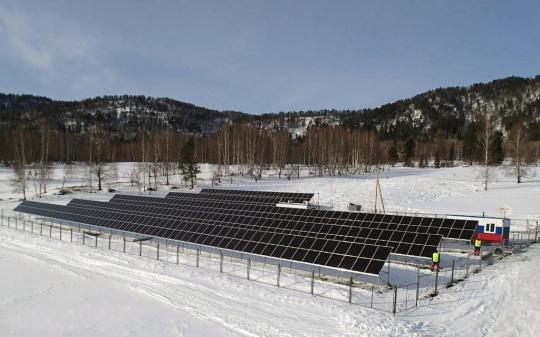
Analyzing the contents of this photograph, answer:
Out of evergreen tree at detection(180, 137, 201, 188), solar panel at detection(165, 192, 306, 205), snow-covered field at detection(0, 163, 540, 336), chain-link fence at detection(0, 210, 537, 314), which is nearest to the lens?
snow-covered field at detection(0, 163, 540, 336)

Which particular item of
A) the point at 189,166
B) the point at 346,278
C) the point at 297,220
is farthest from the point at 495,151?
the point at 346,278

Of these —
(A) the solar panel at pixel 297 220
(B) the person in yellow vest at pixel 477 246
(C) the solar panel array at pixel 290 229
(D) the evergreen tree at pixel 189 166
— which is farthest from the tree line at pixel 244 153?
(B) the person in yellow vest at pixel 477 246

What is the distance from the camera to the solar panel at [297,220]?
2138 cm

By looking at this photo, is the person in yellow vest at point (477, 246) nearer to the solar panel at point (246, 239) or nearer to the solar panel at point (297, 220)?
the solar panel at point (297, 220)

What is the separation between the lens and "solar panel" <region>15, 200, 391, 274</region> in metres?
18.8

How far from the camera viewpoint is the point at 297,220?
26844mm

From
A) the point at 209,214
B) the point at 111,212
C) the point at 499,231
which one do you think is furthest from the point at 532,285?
the point at 111,212

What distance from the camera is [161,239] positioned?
2950 cm

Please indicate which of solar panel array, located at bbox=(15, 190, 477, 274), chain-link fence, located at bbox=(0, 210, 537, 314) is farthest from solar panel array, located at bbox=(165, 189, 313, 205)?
chain-link fence, located at bbox=(0, 210, 537, 314)

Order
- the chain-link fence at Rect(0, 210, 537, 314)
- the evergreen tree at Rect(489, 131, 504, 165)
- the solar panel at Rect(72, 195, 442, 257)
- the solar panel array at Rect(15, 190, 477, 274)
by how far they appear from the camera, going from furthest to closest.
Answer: the evergreen tree at Rect(489, 131, 504, 165) → the solar panel at Rect(72, 195, 442, 257) → the solar panel array at Rect(15, 190, 477, 274) → the chain-link fence at Rect(0, 210, 537, 314)

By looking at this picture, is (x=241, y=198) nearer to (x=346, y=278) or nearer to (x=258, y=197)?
(x=258, y=197)

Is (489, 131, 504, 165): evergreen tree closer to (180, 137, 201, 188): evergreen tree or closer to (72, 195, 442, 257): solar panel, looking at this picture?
(180, 137, 201, 188): evergreen tree

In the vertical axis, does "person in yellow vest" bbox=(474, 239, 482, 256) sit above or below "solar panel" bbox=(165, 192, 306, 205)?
below

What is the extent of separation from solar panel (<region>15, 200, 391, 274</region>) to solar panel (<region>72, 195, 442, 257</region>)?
4.51 ft
